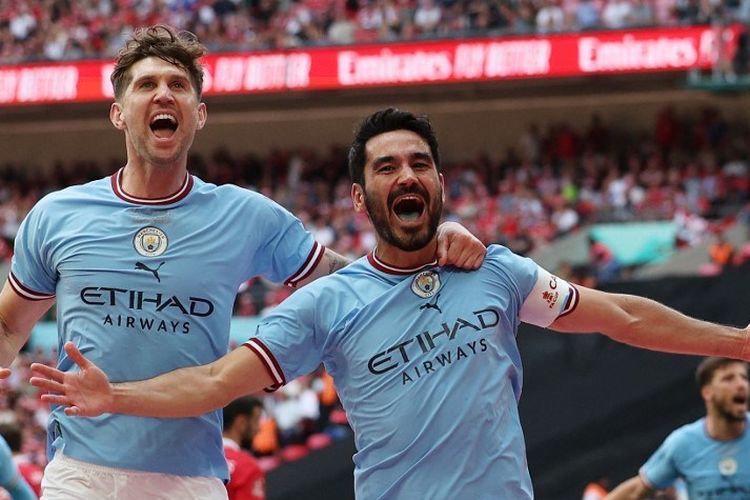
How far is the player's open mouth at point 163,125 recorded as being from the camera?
4.60 metres

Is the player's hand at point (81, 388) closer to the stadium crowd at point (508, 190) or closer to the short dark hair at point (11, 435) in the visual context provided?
the short dark hair at point (11, 435)

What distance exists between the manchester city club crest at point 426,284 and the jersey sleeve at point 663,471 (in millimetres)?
3776

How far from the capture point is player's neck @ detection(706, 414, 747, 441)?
25.1 feet

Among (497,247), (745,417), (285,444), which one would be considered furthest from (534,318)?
(285,444)

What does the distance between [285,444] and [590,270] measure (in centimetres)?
438

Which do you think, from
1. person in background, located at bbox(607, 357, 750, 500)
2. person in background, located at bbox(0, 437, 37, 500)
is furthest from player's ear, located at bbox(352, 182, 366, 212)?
person in background, located at bbox(607, 357, 750, 500)

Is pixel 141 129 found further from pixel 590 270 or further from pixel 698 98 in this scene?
pixel 698 98

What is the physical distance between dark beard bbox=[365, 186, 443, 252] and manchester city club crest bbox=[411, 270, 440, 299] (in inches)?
3.9

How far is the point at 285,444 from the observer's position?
13930mm

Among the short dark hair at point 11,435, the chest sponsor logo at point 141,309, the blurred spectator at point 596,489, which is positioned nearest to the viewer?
the chest sponsor logo at point 141,309

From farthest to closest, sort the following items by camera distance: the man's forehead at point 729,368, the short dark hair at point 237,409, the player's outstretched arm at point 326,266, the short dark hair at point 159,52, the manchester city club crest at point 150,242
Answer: the short dark hair at point 237,409, the man's forehead at point 729,368, the player's outstretched arm at point 326,266, the short dark hair at point 159,52, the manchester city club crest at point 150,242

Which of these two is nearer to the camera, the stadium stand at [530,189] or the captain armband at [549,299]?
the captain armband at [549,299]

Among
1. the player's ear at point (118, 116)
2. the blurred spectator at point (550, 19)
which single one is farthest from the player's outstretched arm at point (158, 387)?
the blurred spectator at point (550, 19)

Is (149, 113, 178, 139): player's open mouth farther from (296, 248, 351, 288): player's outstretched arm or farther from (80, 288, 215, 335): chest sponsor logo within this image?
(296, 248, 351, 288): player's outstretched arm
